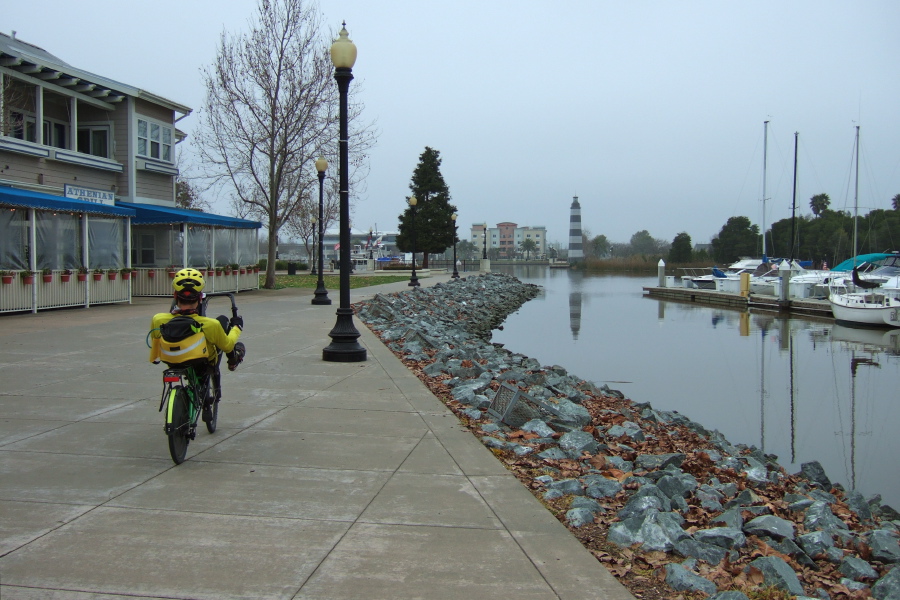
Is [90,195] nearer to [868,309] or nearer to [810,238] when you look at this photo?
[868,309]

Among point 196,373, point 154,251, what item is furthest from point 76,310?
point 196,373

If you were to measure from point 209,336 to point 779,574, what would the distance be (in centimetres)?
444

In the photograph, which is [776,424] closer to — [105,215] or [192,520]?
[192,520]

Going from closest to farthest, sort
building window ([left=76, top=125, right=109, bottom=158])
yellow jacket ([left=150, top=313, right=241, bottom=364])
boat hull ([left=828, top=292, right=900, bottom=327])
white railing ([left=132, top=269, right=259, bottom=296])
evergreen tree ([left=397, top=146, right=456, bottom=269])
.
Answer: yellow jacket ([left=150, top=313, right=241, bottom=364]) → white railing ([left=132, top=269, right=259, bottom=296]) → building window ([left=76, top=125, right=109, bottom=158]) → boat hull ([left=828, top=292, right=900, bottom=327]) → evergreen tree ([left=397, top=146, right=456, bottom=269])

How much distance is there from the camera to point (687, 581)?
160 inches

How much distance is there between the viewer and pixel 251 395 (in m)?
8.90

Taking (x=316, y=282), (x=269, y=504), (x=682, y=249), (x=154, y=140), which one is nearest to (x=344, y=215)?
(x=269, y=504)

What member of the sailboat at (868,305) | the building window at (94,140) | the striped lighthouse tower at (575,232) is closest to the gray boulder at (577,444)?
the building window at (94,140)

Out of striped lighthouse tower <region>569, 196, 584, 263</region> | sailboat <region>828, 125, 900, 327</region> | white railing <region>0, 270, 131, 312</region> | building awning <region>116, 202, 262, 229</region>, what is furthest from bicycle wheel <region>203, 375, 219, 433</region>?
striped lighthouse tower <region>569, 196, 584, 263</region>

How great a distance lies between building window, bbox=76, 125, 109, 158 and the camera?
1036 inches

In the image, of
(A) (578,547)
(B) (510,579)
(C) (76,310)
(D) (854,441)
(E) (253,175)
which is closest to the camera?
(B) (510,579)

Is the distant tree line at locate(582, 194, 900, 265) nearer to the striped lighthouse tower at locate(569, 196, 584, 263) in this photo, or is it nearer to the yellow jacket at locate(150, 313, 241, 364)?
the striped lighthouse tower at locate(569, 196, 584, 263)

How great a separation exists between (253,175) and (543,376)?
22.5 metres

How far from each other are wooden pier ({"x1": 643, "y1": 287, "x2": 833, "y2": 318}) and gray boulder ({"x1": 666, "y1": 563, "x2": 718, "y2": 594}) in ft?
111
